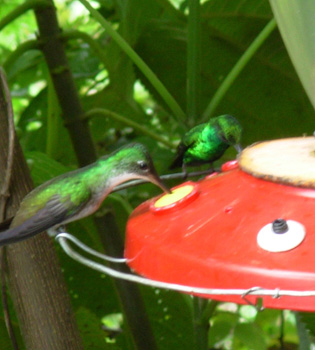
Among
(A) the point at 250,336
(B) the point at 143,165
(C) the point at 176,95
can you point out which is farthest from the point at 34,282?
(C) the point at 176,95

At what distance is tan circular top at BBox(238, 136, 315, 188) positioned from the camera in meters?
1.11

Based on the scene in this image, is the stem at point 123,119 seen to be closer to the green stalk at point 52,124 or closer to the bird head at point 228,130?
the green stalk at point 52,124

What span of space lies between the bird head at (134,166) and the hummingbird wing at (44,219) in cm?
7

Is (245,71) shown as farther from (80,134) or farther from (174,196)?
(174,196)

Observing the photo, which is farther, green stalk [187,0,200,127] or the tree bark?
green stalk [187,0,200,127]

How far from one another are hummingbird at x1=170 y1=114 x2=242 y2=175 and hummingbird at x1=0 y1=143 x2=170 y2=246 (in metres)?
0.15

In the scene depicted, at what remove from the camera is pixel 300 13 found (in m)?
0.96

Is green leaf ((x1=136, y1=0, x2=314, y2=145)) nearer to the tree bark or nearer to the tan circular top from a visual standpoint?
the tan circular top

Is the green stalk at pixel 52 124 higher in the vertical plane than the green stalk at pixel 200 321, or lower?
higher

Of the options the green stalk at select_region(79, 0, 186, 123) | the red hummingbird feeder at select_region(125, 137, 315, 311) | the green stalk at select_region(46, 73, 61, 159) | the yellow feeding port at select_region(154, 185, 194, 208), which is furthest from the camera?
the green stalk at select_region(46, 73, 61, 159)

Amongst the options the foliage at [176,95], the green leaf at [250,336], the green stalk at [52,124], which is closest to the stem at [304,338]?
the green leaf at [250,336]

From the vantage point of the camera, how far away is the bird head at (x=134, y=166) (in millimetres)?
1227

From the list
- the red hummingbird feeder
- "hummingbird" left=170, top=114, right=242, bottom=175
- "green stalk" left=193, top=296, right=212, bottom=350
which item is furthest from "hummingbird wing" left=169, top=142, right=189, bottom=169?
"green stalk" left=193, top=296, right=212, bottom=350

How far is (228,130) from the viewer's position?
134 cm
